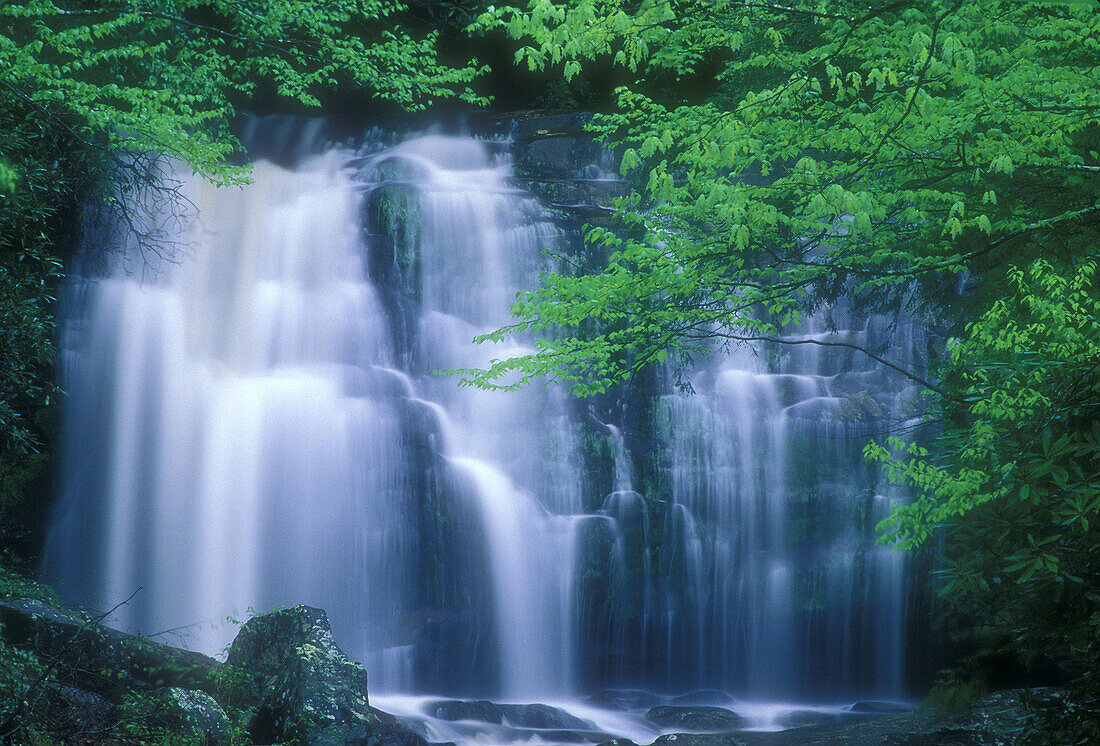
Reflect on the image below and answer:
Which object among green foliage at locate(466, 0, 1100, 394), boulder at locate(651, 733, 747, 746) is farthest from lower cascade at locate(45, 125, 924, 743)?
green foliage at locate(466, 0, 1100, 394)

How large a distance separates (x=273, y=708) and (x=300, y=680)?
282mm

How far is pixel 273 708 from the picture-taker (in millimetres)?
5293

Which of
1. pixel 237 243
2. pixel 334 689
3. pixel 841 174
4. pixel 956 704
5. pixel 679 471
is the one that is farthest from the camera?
pixel 237 243

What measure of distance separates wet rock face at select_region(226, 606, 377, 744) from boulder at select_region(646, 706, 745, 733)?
394 cm

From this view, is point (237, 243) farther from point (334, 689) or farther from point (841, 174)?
point (841, 174)

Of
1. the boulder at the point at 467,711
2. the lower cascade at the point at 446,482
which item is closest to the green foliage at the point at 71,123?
the lower cascade at the point at 446,482

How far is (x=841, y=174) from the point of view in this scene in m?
4.95

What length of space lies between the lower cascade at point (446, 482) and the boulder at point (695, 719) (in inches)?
12.5

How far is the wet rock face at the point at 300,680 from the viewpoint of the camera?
5148mm

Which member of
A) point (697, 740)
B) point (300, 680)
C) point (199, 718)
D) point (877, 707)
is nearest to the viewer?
point (199, 718)

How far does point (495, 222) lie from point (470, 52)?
644cm

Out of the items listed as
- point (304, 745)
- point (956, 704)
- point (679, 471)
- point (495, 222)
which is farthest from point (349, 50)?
point (956, 704)

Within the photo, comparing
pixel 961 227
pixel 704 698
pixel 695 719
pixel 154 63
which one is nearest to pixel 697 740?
pixel 695 719

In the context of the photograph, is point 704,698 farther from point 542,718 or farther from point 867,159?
point 867,159
